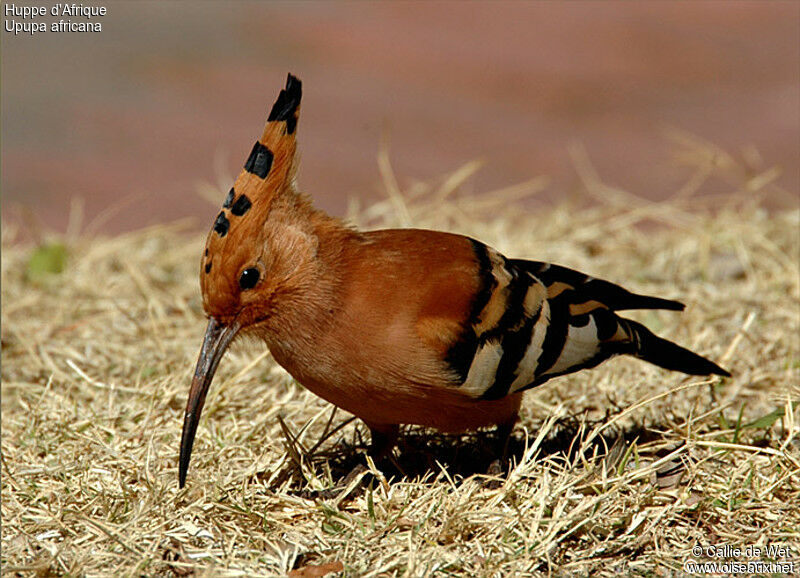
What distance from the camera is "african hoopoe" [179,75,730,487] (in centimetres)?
281

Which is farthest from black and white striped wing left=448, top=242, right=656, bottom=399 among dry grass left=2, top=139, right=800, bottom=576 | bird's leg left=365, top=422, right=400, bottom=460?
bird's leg left=365, top=422, right=400, bottom=460

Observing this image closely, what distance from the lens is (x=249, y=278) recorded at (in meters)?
2.84

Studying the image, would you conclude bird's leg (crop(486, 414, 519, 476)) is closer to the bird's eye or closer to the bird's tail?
the bird's tail

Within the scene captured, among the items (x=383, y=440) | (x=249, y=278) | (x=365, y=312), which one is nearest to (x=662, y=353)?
(x=383, y=440)

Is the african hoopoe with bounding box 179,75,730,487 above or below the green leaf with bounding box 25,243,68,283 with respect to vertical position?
above

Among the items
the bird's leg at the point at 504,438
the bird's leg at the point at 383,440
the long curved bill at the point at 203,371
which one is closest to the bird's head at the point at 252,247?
the long curved bill at the point at 203,371

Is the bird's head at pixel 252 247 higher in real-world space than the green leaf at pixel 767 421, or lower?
higher

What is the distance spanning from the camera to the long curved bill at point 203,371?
2914 millimetres

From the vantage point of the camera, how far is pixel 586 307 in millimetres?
3211

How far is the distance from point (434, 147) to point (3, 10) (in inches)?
114

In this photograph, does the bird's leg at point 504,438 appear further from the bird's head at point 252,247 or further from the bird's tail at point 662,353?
the bird's head at point 252,247

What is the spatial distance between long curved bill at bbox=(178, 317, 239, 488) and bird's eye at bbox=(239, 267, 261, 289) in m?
0.12

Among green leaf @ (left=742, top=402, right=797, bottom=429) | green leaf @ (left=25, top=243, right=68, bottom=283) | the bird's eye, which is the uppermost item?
the bird's eye

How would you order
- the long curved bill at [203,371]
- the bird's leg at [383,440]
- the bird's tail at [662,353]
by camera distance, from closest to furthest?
the long curved bill at [203,371] → the bird's leg at [383,440] → the bird's tail at [662,353]
